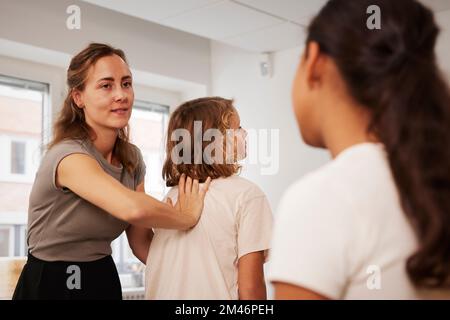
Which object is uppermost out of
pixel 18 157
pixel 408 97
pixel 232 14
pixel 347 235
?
pixel 232 14

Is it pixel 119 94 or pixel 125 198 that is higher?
pixel 119 94

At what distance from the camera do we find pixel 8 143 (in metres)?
2.89

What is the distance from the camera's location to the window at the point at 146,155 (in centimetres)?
335

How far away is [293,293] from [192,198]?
29.3 inches

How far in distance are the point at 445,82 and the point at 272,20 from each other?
7.47ft

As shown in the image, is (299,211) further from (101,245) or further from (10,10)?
(10,10)

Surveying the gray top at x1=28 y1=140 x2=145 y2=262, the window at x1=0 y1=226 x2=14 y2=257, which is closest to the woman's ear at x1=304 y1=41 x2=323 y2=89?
Result: the gray top at x1=28 y1=140 x2=145 y2=262

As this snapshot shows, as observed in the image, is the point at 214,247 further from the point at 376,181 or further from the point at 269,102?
the point at 269,102

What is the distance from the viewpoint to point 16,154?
9.64 ft

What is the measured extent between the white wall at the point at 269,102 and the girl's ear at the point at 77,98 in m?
1.87

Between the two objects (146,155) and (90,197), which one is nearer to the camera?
(90,197)

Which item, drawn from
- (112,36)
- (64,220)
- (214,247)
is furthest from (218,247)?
(112,36)
